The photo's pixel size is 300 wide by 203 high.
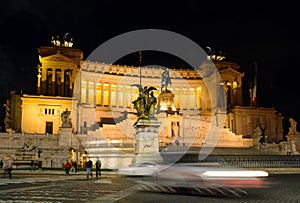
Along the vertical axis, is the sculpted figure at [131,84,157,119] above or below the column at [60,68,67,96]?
below

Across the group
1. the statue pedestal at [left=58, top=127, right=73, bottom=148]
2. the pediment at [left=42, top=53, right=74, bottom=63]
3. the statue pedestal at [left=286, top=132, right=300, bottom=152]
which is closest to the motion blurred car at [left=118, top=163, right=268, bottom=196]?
the statue pedestal at [left=58, top=127, right=73, bottom=148]

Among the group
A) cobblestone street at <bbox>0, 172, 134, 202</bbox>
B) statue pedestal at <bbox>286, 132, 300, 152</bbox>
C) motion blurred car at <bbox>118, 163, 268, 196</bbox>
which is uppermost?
statue pedestal at <bbox>286, 132, 300, 152</bbox>

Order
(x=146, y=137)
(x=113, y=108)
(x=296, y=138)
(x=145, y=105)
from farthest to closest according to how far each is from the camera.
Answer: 1. (x=113, y=108)
2. (x=296, y=138)
3. (x=145, y=105)
4. (x=146, y=137)

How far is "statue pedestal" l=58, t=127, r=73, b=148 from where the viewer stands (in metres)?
47.7

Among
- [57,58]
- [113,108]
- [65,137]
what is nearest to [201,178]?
[65,137]

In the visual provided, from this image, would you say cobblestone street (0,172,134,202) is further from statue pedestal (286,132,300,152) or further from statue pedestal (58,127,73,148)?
statue pedestal (286,132,300,152)

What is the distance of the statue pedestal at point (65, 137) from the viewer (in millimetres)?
47656

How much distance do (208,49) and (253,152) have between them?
176ft

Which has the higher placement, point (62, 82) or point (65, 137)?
point (62, 82)

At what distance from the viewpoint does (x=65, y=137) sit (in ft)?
157

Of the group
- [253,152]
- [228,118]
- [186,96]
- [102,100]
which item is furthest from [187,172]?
[186,96]

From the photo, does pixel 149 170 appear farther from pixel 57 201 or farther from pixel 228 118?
pixel 228 118

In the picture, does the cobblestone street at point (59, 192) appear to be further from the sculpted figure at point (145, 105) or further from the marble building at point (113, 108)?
the marble building at point (113, 108)

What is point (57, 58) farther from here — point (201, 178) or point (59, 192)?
point (201, 178)
